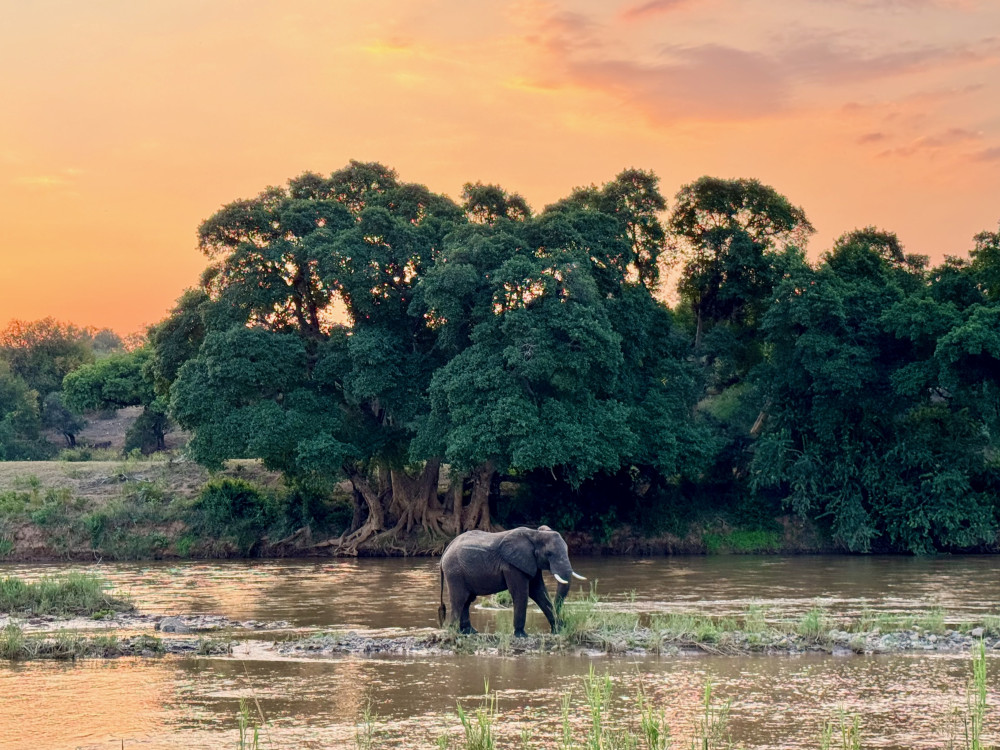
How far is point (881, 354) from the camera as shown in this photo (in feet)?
110

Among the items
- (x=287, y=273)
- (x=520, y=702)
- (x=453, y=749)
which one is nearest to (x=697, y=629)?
(x=520, y=702)

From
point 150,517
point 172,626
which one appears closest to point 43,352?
point 150,517

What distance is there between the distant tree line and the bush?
1.53 meters

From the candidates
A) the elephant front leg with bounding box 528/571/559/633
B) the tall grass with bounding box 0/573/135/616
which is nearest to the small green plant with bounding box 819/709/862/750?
the elephant front leg with bounding box 528/571/559/633

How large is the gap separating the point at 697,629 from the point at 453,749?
21.3 ft

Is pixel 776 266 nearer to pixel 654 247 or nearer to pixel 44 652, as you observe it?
pixel 654 247

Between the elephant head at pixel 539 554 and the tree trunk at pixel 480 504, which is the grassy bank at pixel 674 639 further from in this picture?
the tree trunk at pixel 480 504

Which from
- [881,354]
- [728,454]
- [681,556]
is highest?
[881,354]

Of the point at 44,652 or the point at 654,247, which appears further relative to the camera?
the point at 654,247

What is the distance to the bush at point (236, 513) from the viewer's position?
114ft

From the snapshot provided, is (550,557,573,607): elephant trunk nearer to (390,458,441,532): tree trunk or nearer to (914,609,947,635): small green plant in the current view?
(914,609,947,635): small green plant

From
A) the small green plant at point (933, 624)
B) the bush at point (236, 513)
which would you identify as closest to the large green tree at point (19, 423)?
the bush at point (236, 513)

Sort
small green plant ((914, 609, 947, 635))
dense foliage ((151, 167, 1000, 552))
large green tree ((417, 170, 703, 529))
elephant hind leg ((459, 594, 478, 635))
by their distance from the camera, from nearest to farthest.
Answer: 1. small green plant ((914, 609, 947, 635))
2. elephant hind leg ((459, 594, 478, 635))
3. large green tree ((417, 170, 703, 529))
4. dense foliage ((151, 167, 1000, 552))

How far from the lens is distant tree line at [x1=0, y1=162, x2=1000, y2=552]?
3080cm
